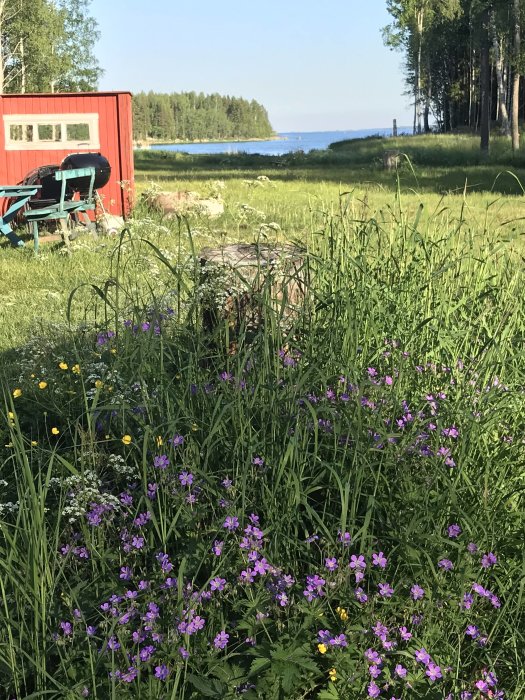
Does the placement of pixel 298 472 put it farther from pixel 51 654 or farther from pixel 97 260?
pixel 97 260

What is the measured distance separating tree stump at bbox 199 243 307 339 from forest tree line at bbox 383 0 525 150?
25821 millimetres

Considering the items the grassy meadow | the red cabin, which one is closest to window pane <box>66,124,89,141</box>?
the red cabin

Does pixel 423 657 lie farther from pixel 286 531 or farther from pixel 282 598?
pixel 286 531

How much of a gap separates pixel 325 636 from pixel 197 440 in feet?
2.93

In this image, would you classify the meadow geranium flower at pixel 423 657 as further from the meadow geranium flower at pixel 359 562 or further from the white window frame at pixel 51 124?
the white window frame at pixel 51 124

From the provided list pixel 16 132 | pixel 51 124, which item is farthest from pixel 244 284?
pixel 16 132

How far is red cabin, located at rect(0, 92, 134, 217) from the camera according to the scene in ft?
37.3

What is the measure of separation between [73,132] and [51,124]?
15.4 inches

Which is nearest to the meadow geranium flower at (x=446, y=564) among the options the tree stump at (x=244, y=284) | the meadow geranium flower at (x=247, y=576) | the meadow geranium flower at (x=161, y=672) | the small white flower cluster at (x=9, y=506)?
the meadow geranium flower at (x=247, y=576)

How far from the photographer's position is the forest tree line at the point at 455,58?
29.1m

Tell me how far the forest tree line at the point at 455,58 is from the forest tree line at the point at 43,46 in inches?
884

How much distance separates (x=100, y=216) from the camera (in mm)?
10078

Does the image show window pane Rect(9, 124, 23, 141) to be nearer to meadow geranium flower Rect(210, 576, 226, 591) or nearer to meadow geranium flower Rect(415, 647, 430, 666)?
meadow geranium flower Rect(210, 576, 226, 591)

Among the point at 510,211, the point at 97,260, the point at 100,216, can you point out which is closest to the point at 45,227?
the point at 100,216
